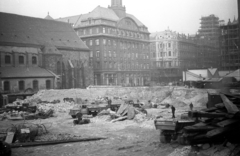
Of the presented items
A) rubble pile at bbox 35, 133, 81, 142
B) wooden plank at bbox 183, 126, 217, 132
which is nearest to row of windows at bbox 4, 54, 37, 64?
rubble pile at bbox 35, 133, 81, 142

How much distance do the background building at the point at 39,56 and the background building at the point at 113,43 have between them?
18.3 feet

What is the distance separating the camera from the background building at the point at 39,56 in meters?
43.3

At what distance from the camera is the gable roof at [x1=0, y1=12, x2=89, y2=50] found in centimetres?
4583

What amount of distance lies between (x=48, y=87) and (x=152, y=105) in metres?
23.8

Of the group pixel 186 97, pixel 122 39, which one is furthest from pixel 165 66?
pixel 186 97

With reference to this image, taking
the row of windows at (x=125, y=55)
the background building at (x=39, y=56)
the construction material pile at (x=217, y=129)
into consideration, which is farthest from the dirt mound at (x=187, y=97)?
the row of windows at (x=125, y=55)

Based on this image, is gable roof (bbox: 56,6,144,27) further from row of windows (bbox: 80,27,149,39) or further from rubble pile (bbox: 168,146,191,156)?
rubble pile (bbox: 168,146,191,156)

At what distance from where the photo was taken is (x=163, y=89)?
3756cm

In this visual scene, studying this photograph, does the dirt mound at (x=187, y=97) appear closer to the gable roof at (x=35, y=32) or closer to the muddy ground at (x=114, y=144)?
the muddy ground at (x=114, y=144)

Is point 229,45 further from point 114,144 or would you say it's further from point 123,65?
point 114,144

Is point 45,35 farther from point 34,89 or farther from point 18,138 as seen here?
point 18,138

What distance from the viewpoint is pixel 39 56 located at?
49125 mm

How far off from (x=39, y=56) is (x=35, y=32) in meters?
5.79

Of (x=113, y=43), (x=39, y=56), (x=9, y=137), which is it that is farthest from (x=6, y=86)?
(x=113, y=43)
